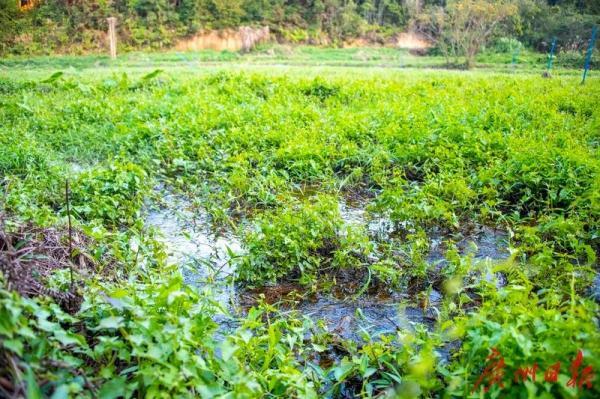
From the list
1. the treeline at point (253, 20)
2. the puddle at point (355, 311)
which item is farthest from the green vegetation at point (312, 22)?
the puddle at point (355, 311)

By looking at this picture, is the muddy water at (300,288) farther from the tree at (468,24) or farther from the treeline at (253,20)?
the tree at (468,24)

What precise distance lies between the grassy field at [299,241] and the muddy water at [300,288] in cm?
2

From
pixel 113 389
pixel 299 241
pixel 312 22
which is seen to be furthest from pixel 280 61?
pixel 113 389

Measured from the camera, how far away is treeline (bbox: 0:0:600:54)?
11109 millimetres

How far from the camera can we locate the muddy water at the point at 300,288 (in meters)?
2.98

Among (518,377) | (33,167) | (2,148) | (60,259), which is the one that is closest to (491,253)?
(518,377)

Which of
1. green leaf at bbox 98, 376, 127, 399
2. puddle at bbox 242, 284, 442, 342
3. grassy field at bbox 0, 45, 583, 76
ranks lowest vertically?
puddle at bbox 242, 284, 442, 342

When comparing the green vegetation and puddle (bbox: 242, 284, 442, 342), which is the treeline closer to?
the green vegetation

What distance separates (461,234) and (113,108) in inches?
210

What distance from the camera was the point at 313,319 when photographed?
305cm

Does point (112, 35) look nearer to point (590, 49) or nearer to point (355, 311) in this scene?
point (590, 49)

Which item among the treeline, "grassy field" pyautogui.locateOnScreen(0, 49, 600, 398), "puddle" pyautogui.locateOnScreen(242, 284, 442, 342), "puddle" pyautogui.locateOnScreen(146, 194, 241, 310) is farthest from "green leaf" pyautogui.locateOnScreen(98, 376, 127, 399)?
the treeline

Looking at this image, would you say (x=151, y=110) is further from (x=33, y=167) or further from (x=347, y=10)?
(x=347, y=10)

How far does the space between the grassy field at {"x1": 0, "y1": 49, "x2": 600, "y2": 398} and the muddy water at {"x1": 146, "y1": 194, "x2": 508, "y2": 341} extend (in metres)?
0.02
